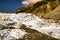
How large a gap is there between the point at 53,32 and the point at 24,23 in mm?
2764

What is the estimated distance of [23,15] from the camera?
1661cm

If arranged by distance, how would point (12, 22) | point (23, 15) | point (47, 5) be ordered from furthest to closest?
point (47, 5) < point (23, 15) < point (12, 22)

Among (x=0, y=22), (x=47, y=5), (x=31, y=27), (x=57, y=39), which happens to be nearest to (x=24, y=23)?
(x=31, y=27)

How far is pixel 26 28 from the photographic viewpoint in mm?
14391

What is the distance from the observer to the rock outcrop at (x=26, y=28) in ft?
42.7

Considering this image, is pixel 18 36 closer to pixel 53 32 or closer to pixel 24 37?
pixel 24 37

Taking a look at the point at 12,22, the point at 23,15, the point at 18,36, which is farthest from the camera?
the point at 23,15

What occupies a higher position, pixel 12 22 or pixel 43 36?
pixel 12 22

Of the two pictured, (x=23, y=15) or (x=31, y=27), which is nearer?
(x=31, y=27)

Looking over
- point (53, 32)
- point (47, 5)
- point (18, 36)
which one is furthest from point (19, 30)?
point (47, 5)

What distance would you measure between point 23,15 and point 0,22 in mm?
2576

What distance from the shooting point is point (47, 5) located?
148ft

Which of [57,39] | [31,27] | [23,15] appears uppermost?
[23,15]

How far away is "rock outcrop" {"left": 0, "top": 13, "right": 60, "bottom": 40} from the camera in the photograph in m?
13.0
